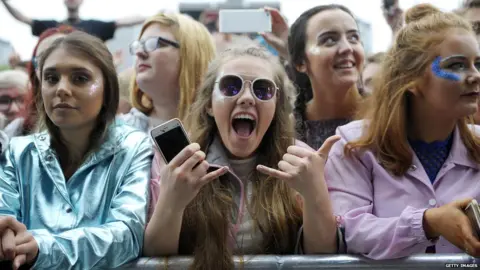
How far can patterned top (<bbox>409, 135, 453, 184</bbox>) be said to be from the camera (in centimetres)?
220

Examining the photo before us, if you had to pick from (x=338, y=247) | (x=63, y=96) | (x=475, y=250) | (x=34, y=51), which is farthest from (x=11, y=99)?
(x=475, y=250)

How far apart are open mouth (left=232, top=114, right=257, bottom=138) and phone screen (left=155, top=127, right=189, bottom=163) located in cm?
31

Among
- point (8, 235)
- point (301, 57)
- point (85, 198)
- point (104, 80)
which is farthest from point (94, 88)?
point (301, 57)

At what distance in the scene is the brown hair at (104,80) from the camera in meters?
2.22

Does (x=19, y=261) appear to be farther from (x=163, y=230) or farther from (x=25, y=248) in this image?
(x=163, y=230)

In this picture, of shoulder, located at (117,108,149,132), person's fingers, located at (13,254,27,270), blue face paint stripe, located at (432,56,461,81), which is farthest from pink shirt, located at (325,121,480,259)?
shoulder, located at (117,108,149,132)

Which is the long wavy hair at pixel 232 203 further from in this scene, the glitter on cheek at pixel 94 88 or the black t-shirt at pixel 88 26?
the black t-shirt at pixel 88 26

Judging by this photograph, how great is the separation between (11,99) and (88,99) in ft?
5.22

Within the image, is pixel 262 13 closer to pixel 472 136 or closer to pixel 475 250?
pixel 472 136

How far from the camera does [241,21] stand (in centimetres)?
251

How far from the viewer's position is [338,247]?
Result: 77.7 inches

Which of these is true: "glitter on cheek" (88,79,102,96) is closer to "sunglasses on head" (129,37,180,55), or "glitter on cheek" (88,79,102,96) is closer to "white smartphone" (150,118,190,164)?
"white smartphone" (150,118,190,164)

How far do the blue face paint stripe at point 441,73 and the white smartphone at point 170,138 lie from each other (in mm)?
904

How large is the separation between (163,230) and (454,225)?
857 millimetres
